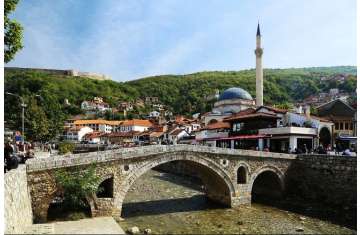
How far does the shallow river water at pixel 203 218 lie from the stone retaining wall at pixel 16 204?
4.10m

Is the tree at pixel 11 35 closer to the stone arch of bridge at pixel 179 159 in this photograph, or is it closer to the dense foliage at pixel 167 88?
the stone arch of bridge at pixel 179 159

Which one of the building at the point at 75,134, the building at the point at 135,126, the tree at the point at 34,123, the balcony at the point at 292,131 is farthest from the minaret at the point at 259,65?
the building at the point at 75,134

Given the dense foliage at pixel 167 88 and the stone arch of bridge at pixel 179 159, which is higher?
the dense foliage at pixel 167 88

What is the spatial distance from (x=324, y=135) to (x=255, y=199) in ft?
35.8

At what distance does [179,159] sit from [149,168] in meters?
1.84

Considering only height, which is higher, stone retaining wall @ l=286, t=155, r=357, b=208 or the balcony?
the balcony

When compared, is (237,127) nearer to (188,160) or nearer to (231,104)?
(188,160)

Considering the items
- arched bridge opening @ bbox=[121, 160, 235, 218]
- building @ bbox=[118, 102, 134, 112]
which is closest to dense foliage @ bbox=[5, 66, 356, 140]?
building @ bbox=[118, 102, 134, 112]


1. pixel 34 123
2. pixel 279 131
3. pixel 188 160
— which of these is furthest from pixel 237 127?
pixel 34 123

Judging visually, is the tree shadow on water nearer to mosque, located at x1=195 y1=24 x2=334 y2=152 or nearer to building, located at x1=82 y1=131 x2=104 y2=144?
mosque, located at x1=195 y1=24 x2=334 y2=152

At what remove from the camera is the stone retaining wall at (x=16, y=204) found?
865 centimetres

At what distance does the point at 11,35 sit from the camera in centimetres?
1103

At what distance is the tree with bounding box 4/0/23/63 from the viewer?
10.8m

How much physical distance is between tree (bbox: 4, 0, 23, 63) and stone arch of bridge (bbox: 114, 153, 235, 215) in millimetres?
7666
